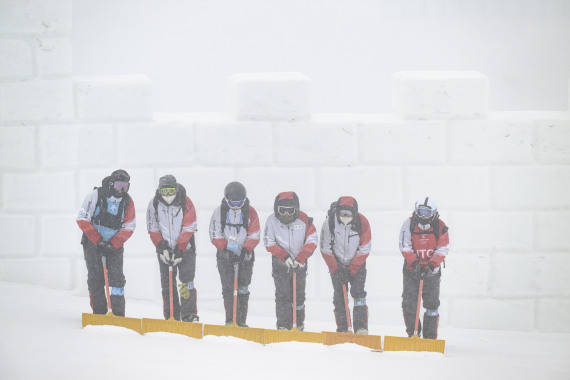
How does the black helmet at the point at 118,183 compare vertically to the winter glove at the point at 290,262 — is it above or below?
above

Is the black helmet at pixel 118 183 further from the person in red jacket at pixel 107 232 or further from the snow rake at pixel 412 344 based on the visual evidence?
the snow rake at pixel 412 344

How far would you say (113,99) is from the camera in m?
4.87

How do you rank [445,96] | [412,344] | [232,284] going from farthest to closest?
[445,96] < [232,284] < [412,344]

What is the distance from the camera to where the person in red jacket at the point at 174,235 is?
446 centimetres

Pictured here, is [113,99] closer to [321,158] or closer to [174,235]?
[174,235]

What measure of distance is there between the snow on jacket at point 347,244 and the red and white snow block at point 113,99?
4.52 ft

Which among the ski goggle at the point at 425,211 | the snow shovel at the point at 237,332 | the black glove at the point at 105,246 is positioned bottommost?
the snow shovel at the point at 237,332

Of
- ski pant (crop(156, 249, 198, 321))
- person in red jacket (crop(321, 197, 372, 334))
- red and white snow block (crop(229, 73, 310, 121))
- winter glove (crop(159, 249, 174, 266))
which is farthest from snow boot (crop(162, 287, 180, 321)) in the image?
red and white snow block (crop(229, 73, 310, 121))

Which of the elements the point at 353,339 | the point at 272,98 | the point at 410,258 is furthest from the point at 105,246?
the point at 410,258

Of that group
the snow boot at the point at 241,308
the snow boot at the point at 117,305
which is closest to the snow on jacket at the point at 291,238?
the snow boot at the point at 241,308

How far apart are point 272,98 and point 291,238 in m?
0.92

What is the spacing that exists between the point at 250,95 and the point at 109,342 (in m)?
1.69

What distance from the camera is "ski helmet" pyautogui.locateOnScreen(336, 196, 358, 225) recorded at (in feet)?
14.1

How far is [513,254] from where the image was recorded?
16.1 feet
